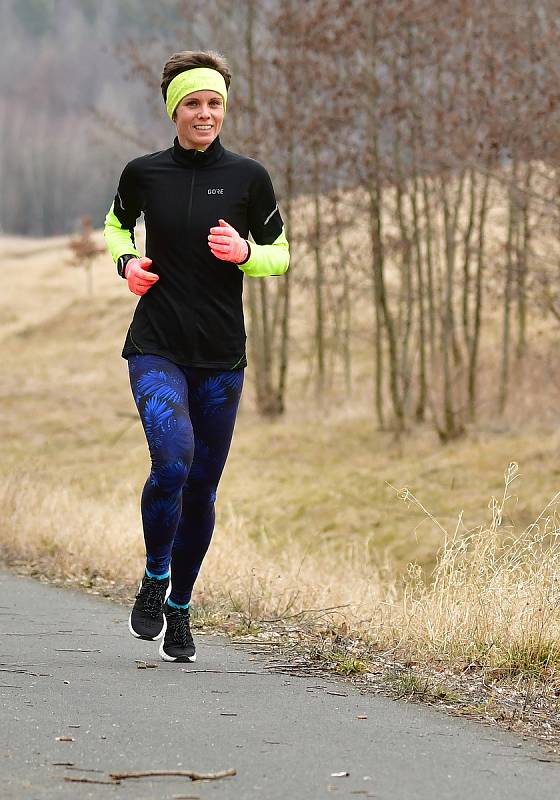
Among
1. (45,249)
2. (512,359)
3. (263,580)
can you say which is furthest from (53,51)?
(263,580)

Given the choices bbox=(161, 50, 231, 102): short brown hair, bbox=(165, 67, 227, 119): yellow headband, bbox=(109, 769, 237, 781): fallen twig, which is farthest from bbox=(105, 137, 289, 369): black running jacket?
bbox=(109, 769, 237, 781): fallen twig

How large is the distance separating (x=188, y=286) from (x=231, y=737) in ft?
6.99

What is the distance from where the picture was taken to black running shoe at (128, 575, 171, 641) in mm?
6273

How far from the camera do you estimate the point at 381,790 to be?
426cm

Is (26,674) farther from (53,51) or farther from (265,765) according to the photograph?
(53,51)

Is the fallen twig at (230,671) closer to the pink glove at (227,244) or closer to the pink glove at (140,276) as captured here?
the pink glove at (140,276)

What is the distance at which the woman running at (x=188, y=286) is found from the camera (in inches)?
239

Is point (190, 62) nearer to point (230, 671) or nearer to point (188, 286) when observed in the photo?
point (188, 286)

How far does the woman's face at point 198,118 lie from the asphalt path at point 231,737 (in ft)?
7.86

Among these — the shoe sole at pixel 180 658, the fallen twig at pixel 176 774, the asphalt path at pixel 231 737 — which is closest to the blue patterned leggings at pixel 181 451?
the shoe sole at pixel 180 658

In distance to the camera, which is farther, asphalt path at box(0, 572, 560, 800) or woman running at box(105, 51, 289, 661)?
woman running at box(105, 51, 289, 661)

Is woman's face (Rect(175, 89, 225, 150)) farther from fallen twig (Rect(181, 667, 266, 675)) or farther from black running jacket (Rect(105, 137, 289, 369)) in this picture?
fallen twig (Rect(181, 667, 266, 675))

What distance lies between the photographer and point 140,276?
6055 millimetres

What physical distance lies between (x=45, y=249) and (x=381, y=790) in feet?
325
